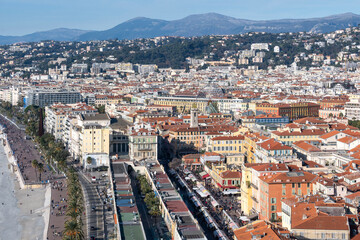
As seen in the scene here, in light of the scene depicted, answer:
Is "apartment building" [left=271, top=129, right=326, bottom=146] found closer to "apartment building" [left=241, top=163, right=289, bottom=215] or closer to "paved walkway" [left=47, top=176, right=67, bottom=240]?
"apartment building" [left=241, top=163, right=289, bottom=215]

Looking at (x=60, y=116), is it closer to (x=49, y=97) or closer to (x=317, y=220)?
(x=49, y=97)

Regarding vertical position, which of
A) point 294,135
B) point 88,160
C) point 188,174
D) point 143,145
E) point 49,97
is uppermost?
point 294,135

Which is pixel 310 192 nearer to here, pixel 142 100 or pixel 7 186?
pixel 7 186

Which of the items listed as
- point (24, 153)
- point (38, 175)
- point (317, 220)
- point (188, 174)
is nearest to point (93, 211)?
point (188, 174)

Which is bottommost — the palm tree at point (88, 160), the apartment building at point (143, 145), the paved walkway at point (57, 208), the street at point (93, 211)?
the paved walkway at point (57, 208)

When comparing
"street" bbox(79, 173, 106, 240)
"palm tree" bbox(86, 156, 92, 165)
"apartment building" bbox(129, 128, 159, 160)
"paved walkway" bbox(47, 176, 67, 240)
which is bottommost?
"paved walkway" bbox(47, 176, 67, 240)

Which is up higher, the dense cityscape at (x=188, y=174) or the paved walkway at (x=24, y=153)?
the dense cityscape at (x=188, y=174)

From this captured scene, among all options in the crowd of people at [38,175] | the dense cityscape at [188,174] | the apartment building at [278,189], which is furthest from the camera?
the crowd of people at [38,175]

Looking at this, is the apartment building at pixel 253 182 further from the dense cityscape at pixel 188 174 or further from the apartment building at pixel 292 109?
the apartment building at pixel 292 109

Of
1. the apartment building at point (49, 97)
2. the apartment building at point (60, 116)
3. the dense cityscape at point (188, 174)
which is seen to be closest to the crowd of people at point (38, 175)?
the dense cityscape at point (188, 174)

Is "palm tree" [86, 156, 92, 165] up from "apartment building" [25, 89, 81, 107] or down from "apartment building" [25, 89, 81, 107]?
down

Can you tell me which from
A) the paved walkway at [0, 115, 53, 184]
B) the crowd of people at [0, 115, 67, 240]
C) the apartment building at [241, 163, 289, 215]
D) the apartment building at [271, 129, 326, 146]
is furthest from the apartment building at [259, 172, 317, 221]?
the paved walkway at [0, 115, 53, 184]

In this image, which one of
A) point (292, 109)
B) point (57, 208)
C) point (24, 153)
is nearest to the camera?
point (57, 208)
